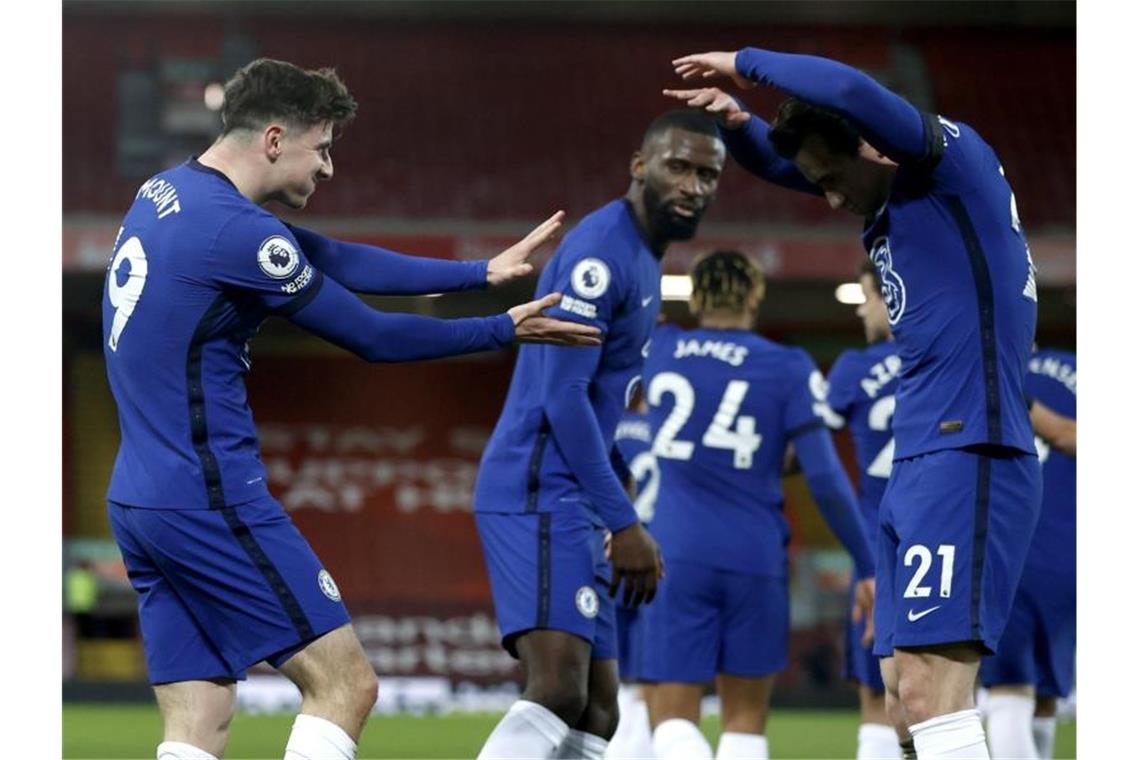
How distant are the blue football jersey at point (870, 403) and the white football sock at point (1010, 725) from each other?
869 mm

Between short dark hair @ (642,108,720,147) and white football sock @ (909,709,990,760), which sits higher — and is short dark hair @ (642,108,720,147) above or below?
above

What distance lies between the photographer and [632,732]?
8477 mm

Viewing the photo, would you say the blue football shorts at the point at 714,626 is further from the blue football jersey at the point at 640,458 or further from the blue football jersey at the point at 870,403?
the blue football jersey at the point at 640,458

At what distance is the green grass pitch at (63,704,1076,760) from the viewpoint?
10.4 metres

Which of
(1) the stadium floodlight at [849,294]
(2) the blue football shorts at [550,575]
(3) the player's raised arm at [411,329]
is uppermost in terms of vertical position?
(1) the stadium floodlight at [849,294]

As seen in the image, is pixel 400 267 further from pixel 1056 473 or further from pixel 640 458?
pixel 640 458

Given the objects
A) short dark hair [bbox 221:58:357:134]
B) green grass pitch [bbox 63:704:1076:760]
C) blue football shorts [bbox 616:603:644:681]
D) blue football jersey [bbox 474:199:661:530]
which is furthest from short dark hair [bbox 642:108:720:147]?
green grass pitch [bbox 63:704:1076:760]

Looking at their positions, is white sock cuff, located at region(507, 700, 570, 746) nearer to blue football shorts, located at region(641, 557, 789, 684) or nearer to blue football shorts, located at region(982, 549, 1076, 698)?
blue football shorts, located at region(641, 557, 789, 684)

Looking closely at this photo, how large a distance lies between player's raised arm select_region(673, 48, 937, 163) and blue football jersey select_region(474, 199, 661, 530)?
3.87 feet

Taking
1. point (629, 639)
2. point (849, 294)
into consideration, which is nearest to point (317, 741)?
point (629, 639)

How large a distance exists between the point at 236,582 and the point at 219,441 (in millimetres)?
349

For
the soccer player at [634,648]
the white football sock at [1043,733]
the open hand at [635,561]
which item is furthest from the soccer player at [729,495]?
the open hand at [635,561]

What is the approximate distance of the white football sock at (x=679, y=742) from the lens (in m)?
6.57

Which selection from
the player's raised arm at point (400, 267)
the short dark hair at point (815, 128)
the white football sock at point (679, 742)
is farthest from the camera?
the white football sock at point (679, 742)
